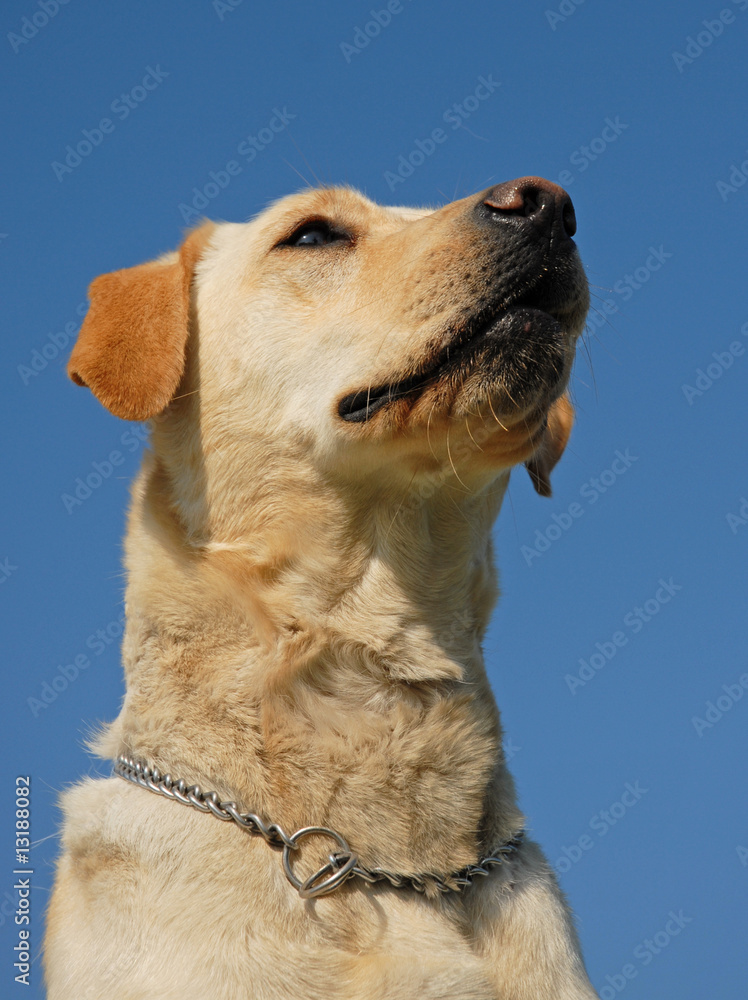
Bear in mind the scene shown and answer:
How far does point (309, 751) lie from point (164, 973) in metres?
0.84

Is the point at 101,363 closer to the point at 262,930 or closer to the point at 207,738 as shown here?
the point at 207,738

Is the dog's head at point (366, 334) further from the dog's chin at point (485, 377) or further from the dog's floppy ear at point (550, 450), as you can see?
the dog's floppy ear at point (550, 450)

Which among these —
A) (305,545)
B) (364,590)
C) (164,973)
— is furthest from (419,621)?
(164,973)

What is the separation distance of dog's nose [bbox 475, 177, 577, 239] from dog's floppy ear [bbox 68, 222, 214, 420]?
Answer: 4.79 ft

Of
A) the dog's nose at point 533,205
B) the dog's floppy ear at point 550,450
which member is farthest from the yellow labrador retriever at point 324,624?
the dog's floppy ear at point 550,450

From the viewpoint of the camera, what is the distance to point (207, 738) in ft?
11.5

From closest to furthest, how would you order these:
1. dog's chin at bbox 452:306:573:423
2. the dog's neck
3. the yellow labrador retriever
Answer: the yellow labrador retriever < the dog's neck < dog's chin at bbox 452:306:573:423

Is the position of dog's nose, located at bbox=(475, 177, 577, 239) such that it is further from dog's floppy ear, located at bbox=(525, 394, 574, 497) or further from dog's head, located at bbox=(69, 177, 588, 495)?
dog's floppy ear, located at bbox=(525, 394, 574, 497)

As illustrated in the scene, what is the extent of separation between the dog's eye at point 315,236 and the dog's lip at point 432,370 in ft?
3.20

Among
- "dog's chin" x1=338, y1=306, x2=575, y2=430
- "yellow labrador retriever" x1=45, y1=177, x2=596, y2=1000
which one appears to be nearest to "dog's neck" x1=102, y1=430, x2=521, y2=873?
"yellow labrador retriever" x1=45, y1=177, x2=596, y2=1000

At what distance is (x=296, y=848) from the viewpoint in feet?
10.8

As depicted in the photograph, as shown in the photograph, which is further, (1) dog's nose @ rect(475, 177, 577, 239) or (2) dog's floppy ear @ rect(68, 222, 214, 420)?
(2) dog's floppy ear @ rect(68, 222, 214, 420)

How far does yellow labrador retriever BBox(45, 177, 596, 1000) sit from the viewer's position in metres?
3.23

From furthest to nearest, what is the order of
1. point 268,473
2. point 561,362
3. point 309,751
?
point 268,473 < point 561,362 < point 309,751
